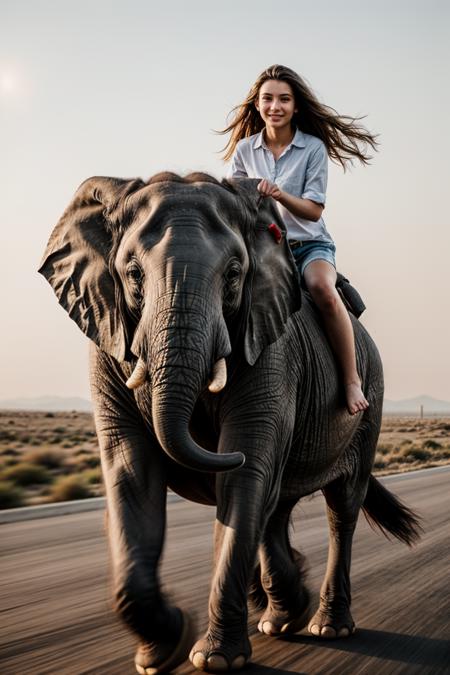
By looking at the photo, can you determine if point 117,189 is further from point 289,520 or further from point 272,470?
point 289,520

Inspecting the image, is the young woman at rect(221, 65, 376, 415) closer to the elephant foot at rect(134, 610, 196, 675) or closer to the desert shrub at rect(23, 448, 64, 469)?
the elephant foot at rect(134, 610, 196, 675)

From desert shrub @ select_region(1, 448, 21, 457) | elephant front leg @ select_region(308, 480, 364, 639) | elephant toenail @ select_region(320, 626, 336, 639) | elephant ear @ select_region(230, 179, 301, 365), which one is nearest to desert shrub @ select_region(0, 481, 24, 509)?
elephant front leg @ select_region(308, 480, 364, 639)

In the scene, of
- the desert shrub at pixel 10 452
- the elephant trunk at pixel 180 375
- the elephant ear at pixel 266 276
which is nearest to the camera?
→ the elephant trunk at pixel 180 375

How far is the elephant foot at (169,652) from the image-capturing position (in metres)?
4.49

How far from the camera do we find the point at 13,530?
36.4 feet

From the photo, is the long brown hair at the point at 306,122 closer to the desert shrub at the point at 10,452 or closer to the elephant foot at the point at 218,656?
the elephant foot at the point at 218,656

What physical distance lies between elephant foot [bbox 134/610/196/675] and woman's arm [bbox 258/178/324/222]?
86.5 inches

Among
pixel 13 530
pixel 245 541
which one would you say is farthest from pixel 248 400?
pixel 13 530

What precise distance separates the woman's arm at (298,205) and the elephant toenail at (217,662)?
2328mm

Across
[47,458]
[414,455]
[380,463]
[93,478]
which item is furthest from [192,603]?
[414,455]

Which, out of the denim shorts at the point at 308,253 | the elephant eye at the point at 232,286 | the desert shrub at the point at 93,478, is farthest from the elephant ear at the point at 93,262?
the desert shrub at the point at 93,478

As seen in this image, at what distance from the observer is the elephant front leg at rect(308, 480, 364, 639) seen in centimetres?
601

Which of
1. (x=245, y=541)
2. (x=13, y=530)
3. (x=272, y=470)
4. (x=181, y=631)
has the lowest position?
(x=13, y=530)

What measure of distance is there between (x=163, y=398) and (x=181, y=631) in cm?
116
